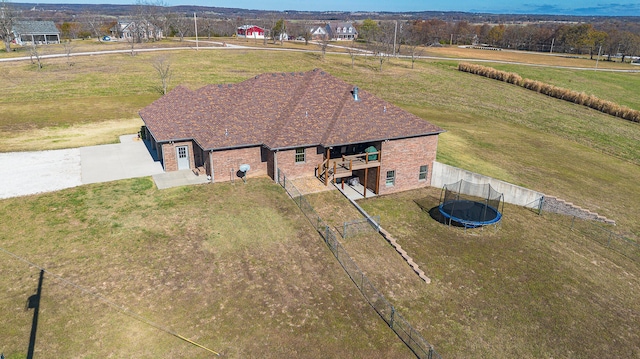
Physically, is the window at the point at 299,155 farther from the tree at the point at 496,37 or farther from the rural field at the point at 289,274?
the tree at the point at 496,37

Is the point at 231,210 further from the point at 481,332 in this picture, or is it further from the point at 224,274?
the point at 481,332

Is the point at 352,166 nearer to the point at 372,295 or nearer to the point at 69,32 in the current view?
the point at 372,295

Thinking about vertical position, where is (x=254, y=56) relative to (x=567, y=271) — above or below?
above

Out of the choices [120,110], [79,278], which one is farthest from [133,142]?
[79,278]

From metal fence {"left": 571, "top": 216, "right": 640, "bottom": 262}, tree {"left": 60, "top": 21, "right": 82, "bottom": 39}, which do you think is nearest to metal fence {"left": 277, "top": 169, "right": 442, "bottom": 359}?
metal fence {"left": 571, "top": 216, "right": 640, "bottom": 262}

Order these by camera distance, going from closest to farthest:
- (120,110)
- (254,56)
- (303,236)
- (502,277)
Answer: (502,277), (303,236), (120,110), (254,56)

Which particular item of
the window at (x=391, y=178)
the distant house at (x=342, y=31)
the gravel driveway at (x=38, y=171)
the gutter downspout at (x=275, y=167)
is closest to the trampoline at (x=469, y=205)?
the window at (x=391, y=178)

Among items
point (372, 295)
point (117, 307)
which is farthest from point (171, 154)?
point (372, 295)
